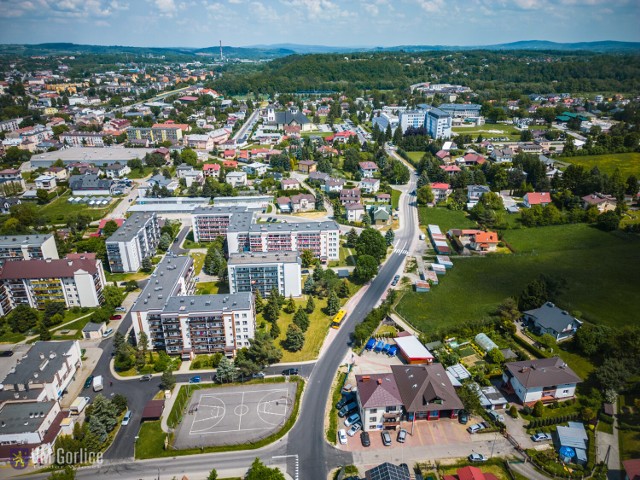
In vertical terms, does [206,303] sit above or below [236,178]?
above

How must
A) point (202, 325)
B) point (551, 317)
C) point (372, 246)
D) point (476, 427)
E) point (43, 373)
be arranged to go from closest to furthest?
point (476, 427) → point (43, 373) → point (202, 325) → point (551, 317) → point (372, 246)

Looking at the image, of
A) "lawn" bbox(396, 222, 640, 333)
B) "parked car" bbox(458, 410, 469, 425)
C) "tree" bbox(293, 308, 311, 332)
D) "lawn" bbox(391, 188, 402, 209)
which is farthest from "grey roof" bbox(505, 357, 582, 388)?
"lawn" bbox(391, 188, 402, 209)

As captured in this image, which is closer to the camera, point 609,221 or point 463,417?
point 463,417

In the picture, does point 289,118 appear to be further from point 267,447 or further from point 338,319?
point 267,447

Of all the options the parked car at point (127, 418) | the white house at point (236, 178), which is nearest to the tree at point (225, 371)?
the parked car at point (127, 418)

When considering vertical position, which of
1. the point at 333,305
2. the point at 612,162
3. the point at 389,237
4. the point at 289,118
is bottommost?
the point at 333,305

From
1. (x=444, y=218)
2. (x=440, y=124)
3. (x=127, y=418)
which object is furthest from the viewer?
(x=440, y=124)

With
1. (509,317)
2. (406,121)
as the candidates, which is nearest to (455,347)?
(509,317)

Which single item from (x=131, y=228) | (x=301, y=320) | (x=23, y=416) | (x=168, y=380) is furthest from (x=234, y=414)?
(x=131, y=228)
